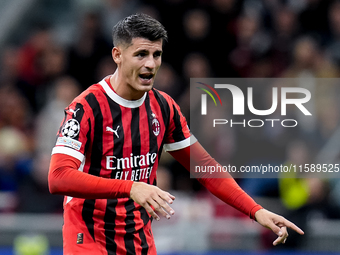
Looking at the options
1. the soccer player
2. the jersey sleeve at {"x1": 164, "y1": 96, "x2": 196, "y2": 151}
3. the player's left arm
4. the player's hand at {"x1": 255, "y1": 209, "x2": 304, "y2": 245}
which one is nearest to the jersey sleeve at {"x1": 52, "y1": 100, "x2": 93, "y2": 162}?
the soccer player

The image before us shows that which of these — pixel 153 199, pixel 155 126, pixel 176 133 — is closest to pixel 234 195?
pixel 176 133

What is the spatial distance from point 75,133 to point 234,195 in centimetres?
123

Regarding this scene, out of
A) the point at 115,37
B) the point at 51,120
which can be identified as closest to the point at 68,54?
the point at 51,120

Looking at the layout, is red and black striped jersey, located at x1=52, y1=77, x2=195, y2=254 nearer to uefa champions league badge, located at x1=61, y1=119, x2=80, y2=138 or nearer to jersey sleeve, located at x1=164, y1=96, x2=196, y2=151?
uefa champions league badge, located at x1=61, y1=119, x2=80, y2=138

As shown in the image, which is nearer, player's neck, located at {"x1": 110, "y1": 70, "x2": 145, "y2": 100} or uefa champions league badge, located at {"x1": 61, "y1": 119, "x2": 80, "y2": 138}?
uefa champions league badge, located at {"x1": 61, "y1": 119, "x2": 80, "y2": 138}

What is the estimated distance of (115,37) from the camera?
3.92 metres

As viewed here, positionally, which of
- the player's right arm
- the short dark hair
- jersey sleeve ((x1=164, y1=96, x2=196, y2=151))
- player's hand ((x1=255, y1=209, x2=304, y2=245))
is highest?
the short dark hair

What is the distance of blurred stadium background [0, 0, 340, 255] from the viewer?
757cm

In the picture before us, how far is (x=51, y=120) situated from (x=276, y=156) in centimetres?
326

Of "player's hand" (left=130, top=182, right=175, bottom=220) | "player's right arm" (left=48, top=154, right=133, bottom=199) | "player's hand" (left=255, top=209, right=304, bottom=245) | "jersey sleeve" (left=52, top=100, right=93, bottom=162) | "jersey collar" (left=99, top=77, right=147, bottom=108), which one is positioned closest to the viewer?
"player's hand" (left=130, top=182, right=175, bottom=220)

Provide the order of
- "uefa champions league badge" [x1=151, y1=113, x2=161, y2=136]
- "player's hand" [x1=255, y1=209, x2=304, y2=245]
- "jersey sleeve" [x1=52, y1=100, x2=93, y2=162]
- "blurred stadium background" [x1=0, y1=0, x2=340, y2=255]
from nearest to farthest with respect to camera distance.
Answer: "jersey sleeve" [x1=52, y1=100, x2=93, y2=162]
"player's hand" [x1=255, y1=209, x2=304, y2=245]
"uefa champions league badge" [x1=151, y1=113, x2=161, y2=136]
"blurred stadium background" [x1=0, y1=0, x2=340, y2=255]

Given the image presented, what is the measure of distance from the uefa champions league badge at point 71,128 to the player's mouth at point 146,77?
1.78 ft

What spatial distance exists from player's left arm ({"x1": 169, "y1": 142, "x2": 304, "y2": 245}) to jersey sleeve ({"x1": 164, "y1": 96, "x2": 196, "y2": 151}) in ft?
0.13

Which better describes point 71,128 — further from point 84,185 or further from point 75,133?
point 84,185
